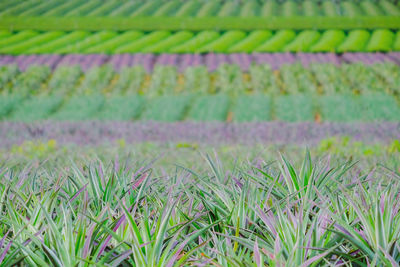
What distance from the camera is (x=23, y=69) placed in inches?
661

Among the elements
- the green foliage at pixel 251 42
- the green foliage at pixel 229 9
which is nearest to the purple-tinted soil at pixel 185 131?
the green foliage at pixel 251 42

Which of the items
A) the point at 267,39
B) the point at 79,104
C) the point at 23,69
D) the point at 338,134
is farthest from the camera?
the point at 267,39

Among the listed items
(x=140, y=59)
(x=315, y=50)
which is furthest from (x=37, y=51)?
(x=315, y=50)

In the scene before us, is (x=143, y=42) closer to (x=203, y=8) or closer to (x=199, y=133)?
(x=203, y=8)

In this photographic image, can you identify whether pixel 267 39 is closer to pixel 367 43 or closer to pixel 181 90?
pixel 367 43

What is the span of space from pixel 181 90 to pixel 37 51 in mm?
5977

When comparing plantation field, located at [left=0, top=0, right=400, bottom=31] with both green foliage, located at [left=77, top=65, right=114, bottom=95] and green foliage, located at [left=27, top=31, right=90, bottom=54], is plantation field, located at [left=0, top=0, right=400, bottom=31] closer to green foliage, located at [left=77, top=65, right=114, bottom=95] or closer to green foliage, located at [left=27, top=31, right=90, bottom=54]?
green foliage, located at [left=27, top=31, right=90, bottom=54]

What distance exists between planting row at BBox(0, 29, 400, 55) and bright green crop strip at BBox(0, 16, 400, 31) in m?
0.24

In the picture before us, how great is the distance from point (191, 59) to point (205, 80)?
2490mm

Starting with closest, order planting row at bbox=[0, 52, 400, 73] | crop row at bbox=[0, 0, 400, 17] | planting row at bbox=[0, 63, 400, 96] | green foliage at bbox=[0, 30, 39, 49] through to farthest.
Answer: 1. planting row at bbox=[0, 63, 400, 96]
2. planting row at bbox=[0, 52, 400, 73]
3. green foliage at bbox=[0, 30, 39, 49]
4. crop row at bbox=[0, 0, 400, 17]

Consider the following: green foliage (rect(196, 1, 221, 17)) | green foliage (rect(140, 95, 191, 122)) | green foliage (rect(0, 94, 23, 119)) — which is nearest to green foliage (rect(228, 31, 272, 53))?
green foliage (rect(196, 1, 221, 17))

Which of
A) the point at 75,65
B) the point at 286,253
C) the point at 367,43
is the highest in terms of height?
the point at 286,253

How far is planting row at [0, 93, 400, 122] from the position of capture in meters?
11.7

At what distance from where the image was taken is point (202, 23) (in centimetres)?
2141
